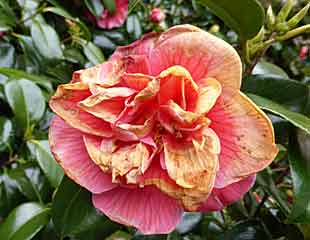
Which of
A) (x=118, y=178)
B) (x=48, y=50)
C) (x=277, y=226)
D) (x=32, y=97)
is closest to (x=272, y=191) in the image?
(x=277, y=226)

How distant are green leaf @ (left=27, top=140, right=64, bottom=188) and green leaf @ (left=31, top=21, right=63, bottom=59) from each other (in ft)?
1.13

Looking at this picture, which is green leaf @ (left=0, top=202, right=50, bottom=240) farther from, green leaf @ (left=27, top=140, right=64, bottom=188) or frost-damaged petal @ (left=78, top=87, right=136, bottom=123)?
frost-damaged petal @ (left=78, top=87, right=136, bottom=123)

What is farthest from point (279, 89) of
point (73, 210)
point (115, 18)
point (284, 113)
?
point (115, 18)

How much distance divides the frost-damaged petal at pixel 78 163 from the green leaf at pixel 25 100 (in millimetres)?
481

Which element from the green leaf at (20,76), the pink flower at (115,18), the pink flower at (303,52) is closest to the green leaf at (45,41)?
the green leaf at (20,76)

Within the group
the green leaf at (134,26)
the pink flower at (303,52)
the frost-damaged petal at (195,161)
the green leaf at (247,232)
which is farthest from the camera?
the pink flower at (303,52)

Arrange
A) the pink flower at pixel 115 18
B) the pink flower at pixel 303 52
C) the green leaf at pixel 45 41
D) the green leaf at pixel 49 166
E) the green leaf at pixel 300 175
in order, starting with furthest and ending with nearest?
the pink flower at pixel 303 52 → the pink flower at pixel 115 18 → the green leaf at pixel 45 41 → the green leaf at pixel 49 166 → the green leaf at pixel 300 175

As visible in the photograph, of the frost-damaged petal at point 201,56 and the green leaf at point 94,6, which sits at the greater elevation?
the frost-damaged petal at point 201,56

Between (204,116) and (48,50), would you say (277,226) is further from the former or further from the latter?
(48,50)

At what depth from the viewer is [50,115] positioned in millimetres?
1255

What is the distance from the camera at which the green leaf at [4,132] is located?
1.16 metres

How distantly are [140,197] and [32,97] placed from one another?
553mm

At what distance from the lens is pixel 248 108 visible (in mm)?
614

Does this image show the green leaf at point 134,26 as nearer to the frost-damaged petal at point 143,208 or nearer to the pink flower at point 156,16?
the pink flower at point 156,16
